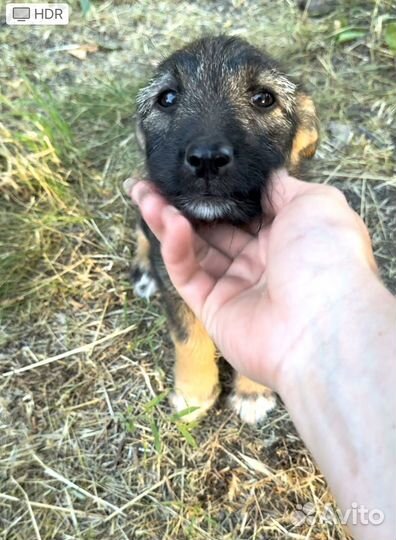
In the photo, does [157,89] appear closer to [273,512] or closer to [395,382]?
[395,382]

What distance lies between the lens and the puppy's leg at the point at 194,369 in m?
2.87

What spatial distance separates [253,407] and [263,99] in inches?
56.3

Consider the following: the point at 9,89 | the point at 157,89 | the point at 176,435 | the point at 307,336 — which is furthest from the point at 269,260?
the point at 9,89

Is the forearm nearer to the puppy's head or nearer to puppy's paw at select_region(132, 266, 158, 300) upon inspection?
the puppy's head

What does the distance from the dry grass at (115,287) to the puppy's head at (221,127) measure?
0.96 m

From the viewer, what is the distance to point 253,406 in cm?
304

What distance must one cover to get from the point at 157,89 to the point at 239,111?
1.49 feet

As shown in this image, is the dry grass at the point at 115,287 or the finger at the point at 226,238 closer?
the finger at the point at 226,238

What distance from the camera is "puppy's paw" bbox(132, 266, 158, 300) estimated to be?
3453mm

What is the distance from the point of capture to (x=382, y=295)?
189 cm

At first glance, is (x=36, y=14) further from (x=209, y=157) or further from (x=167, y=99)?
(x=209, y=157)

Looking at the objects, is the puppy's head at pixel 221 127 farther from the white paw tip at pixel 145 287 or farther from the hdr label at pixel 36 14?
the hdr label at pixel 36 14

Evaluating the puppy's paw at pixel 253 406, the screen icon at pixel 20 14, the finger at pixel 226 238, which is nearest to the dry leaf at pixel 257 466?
the puppy's paw at pixel 253 406

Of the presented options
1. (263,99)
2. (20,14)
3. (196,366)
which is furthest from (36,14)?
(196,366)
